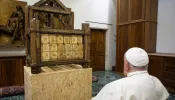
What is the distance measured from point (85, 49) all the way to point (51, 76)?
0.53m

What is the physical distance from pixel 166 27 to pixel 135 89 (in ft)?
14.4

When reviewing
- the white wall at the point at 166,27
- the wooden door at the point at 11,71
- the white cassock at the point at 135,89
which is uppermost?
the white wall at the point at 166,27

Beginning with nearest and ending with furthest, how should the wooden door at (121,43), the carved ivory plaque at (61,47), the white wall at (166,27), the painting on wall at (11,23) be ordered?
the carved ivory plaque at (61,47)
the painting on wall at (11,23)
the white wall at (166,27)
the wooden door at (121,43)

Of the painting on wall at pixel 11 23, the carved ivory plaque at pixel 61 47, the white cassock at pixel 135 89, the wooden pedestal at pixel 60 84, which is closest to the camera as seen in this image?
the white cassock at pixel 135 89

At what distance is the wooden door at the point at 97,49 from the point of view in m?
6.82

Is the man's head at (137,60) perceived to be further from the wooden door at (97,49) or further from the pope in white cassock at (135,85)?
the wooden door at (97,49)

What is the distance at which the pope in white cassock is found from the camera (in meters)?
1.11

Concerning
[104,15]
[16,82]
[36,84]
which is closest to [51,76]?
[36,84]

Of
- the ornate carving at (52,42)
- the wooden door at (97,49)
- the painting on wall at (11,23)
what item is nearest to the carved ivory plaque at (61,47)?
the ornate carving at (52,42)

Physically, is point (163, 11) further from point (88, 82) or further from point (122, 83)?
point (122, 83)

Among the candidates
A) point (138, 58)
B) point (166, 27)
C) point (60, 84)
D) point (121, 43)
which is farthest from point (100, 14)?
point (138, 58)

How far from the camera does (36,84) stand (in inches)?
61.4

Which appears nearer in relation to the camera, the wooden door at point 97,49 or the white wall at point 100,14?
the white wall at point 100,14

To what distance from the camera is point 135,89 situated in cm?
112
